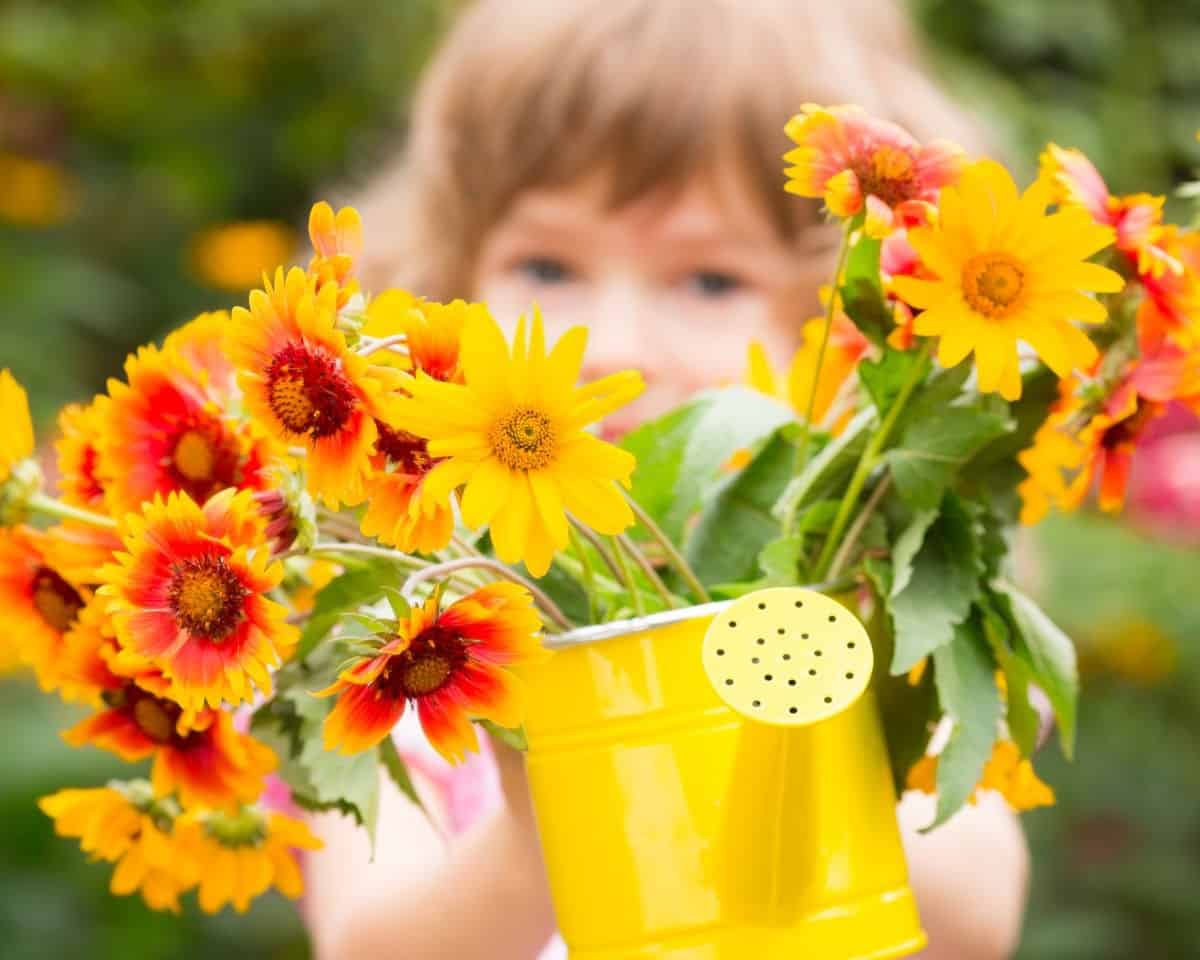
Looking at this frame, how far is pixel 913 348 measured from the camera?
46 cm

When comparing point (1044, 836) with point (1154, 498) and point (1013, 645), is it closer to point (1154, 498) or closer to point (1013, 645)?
point (1154, 498)

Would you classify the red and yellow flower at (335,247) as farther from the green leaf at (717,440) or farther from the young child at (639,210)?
the young child at (639,210)

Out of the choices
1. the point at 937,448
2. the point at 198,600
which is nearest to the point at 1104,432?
the point at 937,448

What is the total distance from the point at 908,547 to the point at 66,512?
23 centimetres

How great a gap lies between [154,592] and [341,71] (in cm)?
208

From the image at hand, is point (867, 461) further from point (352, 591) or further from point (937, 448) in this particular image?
point (352, 591)

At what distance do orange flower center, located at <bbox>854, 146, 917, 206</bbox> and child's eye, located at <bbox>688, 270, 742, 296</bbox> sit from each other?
0.56 metres

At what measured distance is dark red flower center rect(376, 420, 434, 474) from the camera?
39 cm

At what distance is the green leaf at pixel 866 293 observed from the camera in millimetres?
462

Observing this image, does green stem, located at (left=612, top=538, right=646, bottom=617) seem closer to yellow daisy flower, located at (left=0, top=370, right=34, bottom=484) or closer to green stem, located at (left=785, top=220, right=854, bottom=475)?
green stem, located at (left=785, top=220, right=854, bottom=475)

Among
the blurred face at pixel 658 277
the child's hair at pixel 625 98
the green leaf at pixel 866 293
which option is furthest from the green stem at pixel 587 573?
the child's hair at pixel 625 98

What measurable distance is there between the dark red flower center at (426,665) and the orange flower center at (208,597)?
4cm

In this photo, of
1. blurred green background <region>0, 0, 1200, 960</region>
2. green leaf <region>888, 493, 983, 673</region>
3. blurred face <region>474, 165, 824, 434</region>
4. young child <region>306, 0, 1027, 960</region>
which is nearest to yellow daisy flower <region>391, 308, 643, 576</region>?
green leaf <region>888, 493, 983, 673</region>

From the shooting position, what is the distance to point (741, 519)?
0.50 m
